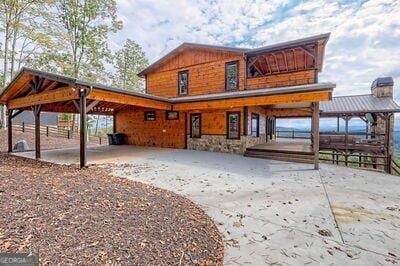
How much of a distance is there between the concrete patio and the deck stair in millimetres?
1698

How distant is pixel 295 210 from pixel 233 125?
8.03 metres

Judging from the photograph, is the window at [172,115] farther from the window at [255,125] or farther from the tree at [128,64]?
the tree at [128,64]

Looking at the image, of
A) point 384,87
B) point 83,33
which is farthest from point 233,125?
point 83,33

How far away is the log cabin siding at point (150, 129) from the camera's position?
1409cm

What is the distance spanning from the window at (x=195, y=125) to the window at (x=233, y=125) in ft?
6.53

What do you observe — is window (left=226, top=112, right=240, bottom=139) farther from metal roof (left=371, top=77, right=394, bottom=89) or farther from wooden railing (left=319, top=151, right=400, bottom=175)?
metal roof (left=371, top=77, right=394, bottom=89)

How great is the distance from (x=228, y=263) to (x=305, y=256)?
0.99 m

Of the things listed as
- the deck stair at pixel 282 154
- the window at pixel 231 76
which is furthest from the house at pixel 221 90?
the deck stair at pixel 282 154

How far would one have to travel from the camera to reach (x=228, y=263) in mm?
2553

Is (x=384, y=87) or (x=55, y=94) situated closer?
(x=55, y=94)

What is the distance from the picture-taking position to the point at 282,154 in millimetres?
10266

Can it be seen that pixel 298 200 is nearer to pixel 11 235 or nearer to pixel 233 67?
pixel 11 235

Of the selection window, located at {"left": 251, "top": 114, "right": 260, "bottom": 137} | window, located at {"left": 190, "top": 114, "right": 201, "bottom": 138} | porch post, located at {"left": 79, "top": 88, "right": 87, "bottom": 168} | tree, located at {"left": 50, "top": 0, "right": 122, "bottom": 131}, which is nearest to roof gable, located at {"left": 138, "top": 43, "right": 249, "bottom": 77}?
window, located at {"left": 190, "top": 114, "right": 201, "bottom": 138}

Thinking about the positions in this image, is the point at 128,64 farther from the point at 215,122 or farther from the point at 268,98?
the point at 268,98
